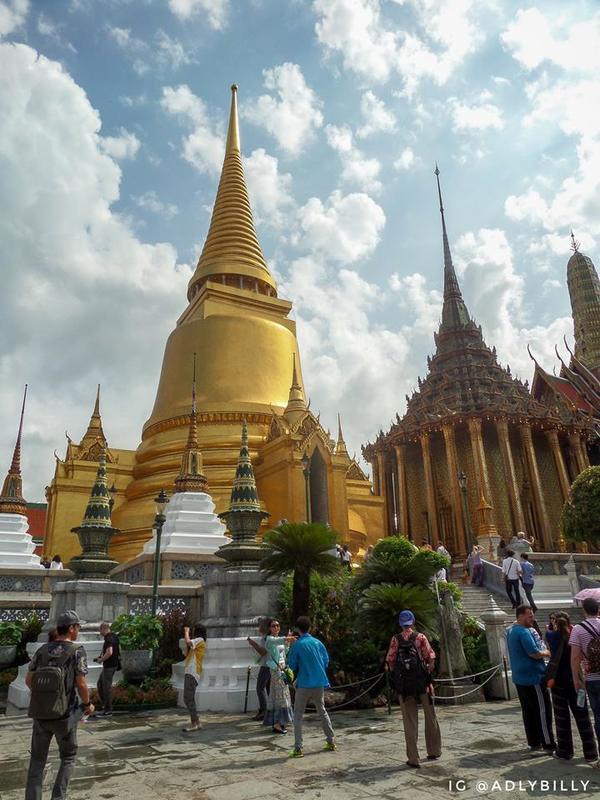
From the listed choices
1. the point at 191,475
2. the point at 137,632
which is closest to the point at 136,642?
the point at 137,632

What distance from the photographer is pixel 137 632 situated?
32.4ft

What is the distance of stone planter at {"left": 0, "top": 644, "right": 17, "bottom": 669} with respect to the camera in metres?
10.7

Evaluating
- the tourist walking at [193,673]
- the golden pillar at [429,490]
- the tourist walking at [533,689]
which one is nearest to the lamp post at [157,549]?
the tourist walking at [193,673]

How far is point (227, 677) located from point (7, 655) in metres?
4.68

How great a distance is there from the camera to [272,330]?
91.9 feet

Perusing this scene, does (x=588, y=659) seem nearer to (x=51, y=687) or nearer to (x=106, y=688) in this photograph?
(x=51, y=687)

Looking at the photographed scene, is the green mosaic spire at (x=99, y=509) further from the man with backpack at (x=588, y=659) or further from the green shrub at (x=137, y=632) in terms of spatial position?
the man with backpack at (x=588, y=659)

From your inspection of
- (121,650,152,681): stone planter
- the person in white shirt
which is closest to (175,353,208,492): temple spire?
(121,650,152,681): stone planter

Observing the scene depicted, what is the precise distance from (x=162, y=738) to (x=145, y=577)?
787cm

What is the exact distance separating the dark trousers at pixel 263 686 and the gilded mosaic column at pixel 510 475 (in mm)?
24176

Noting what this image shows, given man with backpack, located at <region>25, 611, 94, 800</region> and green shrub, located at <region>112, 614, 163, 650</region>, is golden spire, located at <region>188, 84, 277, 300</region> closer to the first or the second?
green shrub, located at <region>112, 614, 163, 650</region>

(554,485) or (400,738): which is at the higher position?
(554,485)

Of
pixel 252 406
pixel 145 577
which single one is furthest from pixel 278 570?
pixel 252 406

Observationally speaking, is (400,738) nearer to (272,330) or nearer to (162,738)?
(162,738)
